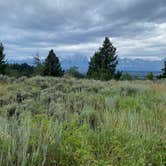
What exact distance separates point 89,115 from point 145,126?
1.28 meters

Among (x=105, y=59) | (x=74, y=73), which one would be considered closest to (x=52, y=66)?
(x=74, y=73)

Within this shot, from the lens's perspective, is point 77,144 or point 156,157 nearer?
point 77,144

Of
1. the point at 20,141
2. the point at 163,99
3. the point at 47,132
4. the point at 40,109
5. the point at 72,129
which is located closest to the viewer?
the point at 20,141

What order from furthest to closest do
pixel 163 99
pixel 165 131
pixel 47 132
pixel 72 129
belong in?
pixel 163 99
pixel 165 131
pixel 72 129
pixel 47 132

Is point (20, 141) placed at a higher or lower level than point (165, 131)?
higher

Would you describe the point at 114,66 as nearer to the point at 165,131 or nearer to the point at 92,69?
the point at 92,69

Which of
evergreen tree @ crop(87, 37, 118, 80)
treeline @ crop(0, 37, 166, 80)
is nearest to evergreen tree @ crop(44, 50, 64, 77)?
treeline @ crop(0, 37, 166, 80)

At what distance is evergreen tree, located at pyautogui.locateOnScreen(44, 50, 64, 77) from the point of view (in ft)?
158

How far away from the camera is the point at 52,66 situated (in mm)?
48688

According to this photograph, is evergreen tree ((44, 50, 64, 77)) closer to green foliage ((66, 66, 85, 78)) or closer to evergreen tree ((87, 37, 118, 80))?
green foliage ((66, 66, 85, 78))

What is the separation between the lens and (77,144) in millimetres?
3865

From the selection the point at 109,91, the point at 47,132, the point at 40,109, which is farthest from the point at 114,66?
the point at 47,132

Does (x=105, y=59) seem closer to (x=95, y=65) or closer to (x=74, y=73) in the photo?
(x=95, y=65)

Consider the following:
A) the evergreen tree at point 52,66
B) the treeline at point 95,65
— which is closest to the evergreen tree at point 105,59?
the treeline at point 95,65
